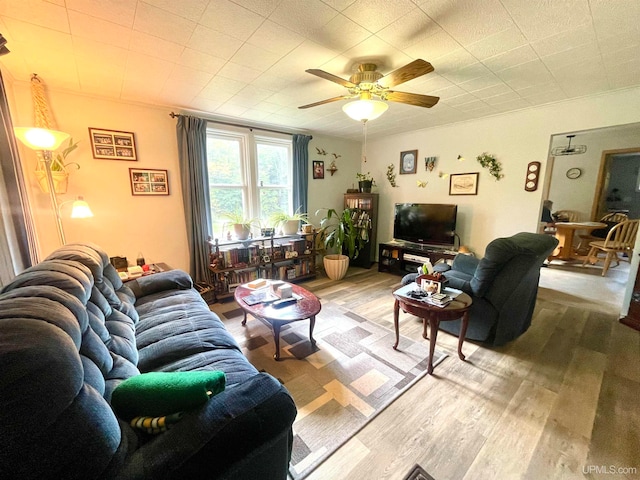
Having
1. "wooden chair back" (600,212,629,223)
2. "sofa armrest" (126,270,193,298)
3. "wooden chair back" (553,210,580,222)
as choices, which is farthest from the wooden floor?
→ "wooden chair back" (600,212,629,223)

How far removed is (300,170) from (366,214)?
4.43ft

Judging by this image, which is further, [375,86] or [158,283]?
[158,283]

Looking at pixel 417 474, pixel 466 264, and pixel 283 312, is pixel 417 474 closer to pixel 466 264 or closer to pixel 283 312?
pixel 283 312

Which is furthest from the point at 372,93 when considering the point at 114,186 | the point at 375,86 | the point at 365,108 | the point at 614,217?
the point at 614,217

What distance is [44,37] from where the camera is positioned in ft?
5.49

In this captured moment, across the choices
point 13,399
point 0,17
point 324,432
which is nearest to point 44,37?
point 0,17

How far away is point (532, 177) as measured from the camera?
327 cm

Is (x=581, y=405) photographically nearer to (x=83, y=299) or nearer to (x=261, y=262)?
(x=83, y=299)

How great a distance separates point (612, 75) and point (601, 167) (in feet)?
14.1

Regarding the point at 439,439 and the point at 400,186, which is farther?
the point at 400,186

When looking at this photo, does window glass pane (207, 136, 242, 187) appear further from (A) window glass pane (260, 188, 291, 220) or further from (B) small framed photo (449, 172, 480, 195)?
(B) small framed photo (449, 172, 480, 195)

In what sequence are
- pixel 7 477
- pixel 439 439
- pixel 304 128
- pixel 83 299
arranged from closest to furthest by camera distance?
pixel 7 477 → pixel 83 299 → pixel 439 439 → pixel 304 128

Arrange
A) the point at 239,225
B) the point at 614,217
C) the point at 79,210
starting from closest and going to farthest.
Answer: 1. the point at 79,210
2. the point at 239,225
3. the point at 614,217

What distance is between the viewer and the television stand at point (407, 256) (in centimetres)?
392
